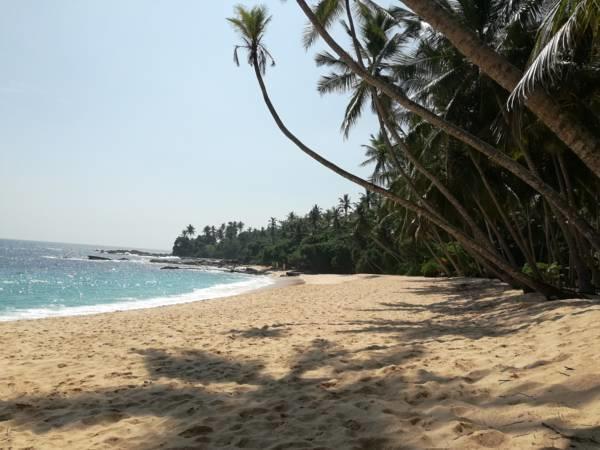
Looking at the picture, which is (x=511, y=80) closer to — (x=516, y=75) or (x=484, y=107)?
(x=516, y=75)

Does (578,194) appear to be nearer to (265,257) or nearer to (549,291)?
(549,291)

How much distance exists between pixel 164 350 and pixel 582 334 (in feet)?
17.6

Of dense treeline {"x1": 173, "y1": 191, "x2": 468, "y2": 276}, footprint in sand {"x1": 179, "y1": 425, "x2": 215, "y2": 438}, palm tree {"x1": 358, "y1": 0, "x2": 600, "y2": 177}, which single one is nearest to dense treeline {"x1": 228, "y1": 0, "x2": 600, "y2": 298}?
palm tree {"x1": 358, "y1": 0, "x2": 600, "y2": 177}

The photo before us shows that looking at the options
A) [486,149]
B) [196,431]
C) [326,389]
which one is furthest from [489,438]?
[486,149]

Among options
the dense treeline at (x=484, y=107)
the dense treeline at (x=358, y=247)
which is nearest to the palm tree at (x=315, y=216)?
the dense treeline at (x=358, y=247)

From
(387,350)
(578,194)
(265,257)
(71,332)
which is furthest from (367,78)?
(265,257)

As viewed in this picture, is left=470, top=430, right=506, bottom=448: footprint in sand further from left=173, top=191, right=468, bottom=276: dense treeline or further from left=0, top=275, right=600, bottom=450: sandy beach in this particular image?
left=173, top=191, right=468, bottom=276: dense treeline

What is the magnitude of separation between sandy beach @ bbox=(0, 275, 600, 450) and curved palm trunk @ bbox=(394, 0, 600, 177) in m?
1.80

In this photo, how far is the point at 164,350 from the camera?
6160mm

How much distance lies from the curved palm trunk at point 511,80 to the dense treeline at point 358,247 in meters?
19.2

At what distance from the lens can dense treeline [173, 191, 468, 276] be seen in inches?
1176

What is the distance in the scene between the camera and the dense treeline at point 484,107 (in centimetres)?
425

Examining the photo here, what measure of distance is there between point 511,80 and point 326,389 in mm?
3409

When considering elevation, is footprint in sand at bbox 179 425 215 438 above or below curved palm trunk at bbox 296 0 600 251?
below
